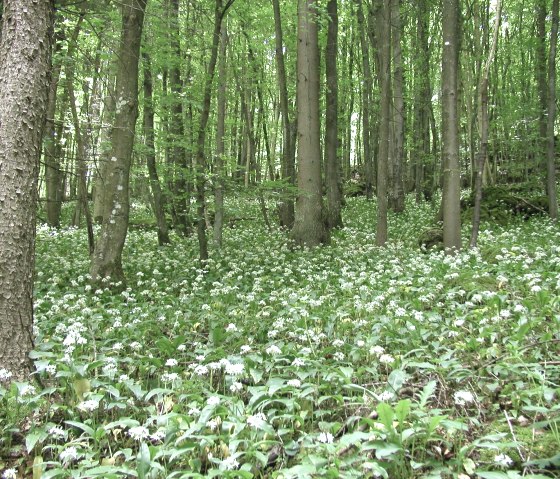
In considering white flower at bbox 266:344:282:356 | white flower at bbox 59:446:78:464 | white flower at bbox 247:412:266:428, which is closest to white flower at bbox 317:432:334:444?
white flower at bbox 247:412:266:428

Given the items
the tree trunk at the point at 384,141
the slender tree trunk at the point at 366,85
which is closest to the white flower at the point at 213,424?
the tree trunk at the point at 384,141

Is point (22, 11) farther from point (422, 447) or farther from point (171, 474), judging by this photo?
point (422, 447)

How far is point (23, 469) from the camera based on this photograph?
9.52 feet

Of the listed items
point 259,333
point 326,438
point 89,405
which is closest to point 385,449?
point 326,438

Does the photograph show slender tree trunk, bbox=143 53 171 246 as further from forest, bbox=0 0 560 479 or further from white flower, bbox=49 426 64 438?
white flower, bbox=49 426 64 438

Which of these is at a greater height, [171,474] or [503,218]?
[503,218]

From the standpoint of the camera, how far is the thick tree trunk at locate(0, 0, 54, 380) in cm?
355

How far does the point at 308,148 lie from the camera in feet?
36.3

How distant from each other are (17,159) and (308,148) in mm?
8148

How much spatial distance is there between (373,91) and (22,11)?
19028 mm

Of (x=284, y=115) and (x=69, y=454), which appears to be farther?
(x=284, y=115)

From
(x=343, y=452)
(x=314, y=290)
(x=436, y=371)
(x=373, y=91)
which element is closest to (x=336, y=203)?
(x=314, y=290)

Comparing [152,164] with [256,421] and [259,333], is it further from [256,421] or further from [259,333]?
[256,421]

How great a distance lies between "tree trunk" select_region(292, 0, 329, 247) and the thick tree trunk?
24.2 ft
